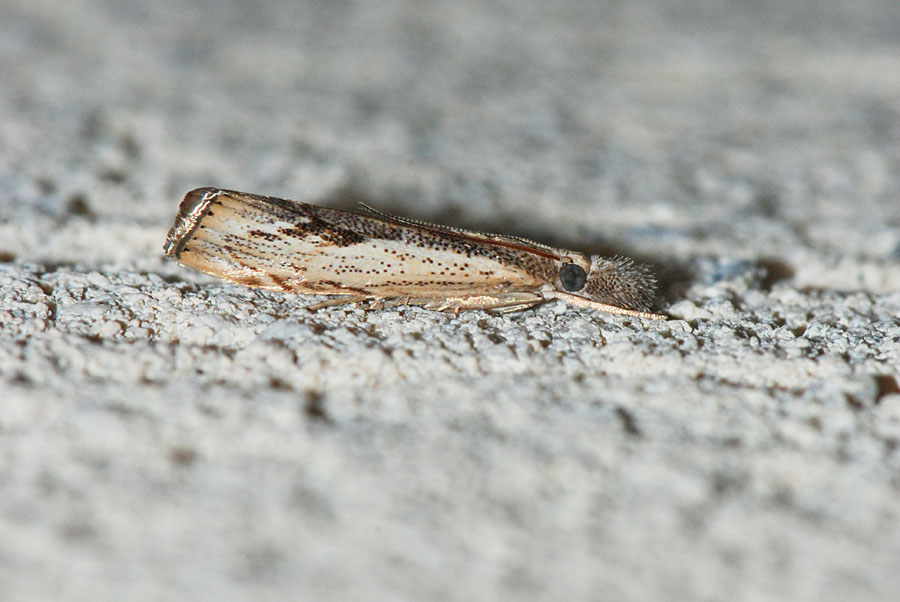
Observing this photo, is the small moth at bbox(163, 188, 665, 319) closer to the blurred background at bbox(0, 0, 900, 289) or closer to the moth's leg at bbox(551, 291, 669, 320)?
the moth's leg at bbox(551, 291, 669, 320)

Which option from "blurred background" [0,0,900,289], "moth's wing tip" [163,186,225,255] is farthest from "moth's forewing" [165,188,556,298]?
"blurred background" [0,0,900,289]

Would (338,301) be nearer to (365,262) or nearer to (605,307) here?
(365,262)

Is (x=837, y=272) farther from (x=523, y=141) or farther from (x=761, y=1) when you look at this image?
(x=761, y=1)

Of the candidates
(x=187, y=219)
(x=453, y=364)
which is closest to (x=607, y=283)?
(x=453, y=364)

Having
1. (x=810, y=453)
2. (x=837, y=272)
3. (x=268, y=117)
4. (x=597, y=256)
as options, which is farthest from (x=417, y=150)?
(x=810, y=453)

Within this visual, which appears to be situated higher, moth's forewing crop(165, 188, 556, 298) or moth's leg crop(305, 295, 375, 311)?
moth's forewing crop(165, 188, 556, 298)

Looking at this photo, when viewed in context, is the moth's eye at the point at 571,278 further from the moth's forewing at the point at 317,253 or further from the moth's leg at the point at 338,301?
the moth's leg at the point at 338,301

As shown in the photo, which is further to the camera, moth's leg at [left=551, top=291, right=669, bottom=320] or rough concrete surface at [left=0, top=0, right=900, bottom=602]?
moth's leg at [left=551, top=291, right=669, bottom=320]
